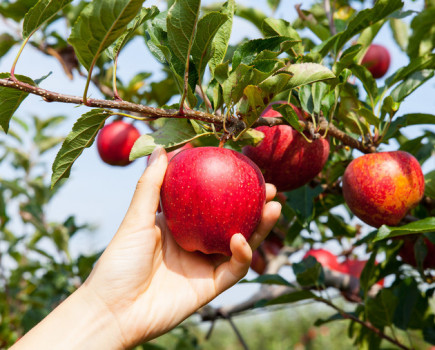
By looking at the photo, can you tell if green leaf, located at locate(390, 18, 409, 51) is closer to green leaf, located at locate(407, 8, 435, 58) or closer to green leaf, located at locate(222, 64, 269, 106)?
green leaf, located at locate(407, 8, 435, 58)

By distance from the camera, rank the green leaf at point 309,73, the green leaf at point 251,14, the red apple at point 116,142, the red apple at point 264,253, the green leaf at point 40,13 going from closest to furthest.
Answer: the green leaf at point 40,13 < the green leaf at point 309,73 < the green leaf at point 251,14 < the red apple at point 116,142 < the red apple at point 264,253

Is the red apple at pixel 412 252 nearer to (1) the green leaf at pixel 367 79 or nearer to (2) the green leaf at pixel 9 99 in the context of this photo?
(1) the green leaf at pixel 367 79

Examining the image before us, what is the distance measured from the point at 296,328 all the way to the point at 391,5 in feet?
21.5

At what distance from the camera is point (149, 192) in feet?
3.66

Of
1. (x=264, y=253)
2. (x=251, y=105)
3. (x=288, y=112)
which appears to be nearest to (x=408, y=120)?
(x=288, y=112)

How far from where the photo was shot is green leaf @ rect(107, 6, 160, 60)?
41.1 inches

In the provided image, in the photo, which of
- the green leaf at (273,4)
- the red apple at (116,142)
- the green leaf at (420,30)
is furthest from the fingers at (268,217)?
the red apple at (116,142)

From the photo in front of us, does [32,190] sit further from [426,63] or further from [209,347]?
[209,347]

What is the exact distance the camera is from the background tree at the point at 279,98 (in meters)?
0.97

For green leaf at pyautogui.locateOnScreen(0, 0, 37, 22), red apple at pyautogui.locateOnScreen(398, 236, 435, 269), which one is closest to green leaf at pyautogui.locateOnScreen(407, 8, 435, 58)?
red apple at pyautogui.locateOnScreen(398, 236, 435, 269)

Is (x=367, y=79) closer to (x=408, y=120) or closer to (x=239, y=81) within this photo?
(x=408, y=120)

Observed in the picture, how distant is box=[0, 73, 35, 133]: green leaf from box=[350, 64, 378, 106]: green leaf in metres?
0.92

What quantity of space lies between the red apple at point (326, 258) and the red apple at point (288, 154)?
43.4 inches

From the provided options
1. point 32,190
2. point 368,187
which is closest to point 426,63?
point 368,187
